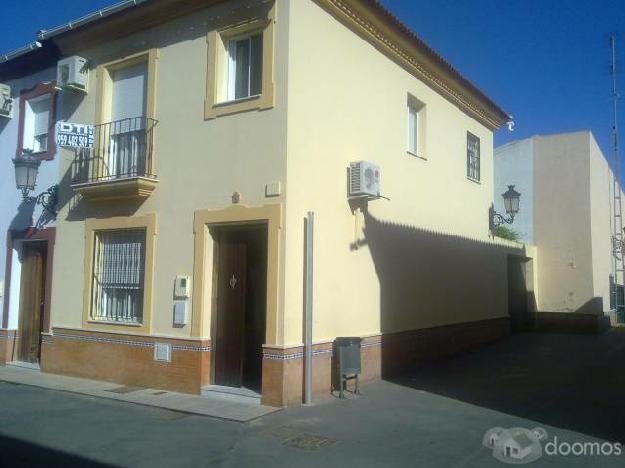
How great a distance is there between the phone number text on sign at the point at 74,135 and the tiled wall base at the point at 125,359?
341cm

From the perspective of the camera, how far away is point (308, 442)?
663 centimetres

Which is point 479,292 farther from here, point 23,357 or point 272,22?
point 23,357

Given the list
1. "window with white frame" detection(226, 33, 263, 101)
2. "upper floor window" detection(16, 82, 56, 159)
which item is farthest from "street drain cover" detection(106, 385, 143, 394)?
"upper floor window" detection(16, 82, 56, 159)

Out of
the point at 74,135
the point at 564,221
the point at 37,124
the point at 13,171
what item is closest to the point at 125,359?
the point at 74,135

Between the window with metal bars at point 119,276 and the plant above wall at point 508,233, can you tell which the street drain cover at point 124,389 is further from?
the plant above wall at point 508,233

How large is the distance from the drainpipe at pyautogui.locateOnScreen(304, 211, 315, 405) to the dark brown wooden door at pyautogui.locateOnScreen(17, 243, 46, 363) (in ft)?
21.4

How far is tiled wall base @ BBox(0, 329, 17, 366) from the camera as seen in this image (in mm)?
11945

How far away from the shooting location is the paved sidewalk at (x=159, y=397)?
7.87m

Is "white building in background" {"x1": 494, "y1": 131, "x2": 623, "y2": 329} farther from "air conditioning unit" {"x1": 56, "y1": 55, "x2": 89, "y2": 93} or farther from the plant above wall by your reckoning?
A: "air conditioning unit" {"x1": 56, "y1": 55, "x2": 89, "y2": 93}

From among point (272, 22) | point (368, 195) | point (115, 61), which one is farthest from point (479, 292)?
point (115, 61)

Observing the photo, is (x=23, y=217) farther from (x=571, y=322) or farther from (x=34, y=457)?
(x=571, y=322)

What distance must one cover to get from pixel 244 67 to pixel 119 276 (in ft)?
14.4

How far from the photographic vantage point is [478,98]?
14.8 meters

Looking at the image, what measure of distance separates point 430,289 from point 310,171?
5103mm
